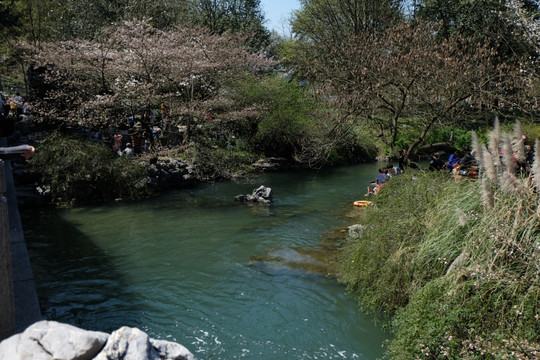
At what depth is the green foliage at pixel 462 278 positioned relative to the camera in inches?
171

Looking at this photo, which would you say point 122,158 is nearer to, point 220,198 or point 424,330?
point 220,198

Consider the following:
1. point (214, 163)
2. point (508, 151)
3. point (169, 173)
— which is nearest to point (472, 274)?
point (508, 151)

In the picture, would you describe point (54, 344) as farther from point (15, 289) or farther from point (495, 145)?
point (495, 145)

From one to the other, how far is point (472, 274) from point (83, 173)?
537 inches

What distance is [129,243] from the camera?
35.7ft

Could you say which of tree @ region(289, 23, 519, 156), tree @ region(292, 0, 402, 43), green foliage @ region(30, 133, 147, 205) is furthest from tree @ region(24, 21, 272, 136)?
tree @ region(292, 0, 402, 43)

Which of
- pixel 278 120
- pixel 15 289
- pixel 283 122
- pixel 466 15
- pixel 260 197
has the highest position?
pixel 466 15

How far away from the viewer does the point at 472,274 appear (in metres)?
4.52

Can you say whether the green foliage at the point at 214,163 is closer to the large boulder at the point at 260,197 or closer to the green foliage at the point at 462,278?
the large boulder at the point at 260,197

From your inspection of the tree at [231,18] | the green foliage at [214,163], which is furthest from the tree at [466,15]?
the green foliage at [214,163]

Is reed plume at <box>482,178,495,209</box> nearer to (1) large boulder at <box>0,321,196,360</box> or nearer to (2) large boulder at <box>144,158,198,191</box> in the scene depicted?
(1) large boulder at <box>0,321,196,360</box>

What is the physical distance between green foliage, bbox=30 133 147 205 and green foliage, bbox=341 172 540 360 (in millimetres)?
11223

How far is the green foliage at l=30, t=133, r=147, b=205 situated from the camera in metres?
15.0

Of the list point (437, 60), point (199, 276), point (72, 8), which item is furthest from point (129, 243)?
point (72, 8)
